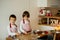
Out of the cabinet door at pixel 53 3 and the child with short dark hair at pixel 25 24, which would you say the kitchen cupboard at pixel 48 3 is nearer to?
the cabinet door at pixel 53 3

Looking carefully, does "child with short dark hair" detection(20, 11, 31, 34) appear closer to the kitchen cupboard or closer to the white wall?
the white wall

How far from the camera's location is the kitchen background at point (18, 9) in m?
3.91

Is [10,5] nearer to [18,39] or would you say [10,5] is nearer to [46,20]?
[46,20]

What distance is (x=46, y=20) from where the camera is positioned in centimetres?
450

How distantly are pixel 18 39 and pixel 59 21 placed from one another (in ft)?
5.92

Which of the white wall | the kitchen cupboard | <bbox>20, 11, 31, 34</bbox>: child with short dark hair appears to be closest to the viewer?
<bbox>20, 11, 31, 34</bbox>: child with short dark hair

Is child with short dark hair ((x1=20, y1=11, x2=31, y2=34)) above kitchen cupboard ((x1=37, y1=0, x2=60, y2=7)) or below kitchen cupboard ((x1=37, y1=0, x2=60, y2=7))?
below

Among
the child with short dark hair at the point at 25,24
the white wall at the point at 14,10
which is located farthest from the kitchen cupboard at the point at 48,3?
the child with short dark hair at the point at 25,24

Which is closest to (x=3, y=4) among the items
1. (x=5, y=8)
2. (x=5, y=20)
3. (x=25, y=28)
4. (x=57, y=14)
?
(x=5, y=8)

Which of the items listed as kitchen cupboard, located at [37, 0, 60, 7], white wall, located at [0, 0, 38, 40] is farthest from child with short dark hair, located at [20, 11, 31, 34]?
kitchen cupboard, located at [37, 0, 60, 7]

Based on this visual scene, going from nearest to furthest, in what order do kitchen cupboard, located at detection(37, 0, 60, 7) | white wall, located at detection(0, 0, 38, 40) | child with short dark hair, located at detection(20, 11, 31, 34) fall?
child with short dark hair, located at detection(20, 11, 31, 34) < white wall, located at detection(0, 0, 38, 40) < kitchen cupboard, located at detection(37, 0, 60, 7)

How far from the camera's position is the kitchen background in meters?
3.91

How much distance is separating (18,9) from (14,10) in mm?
119

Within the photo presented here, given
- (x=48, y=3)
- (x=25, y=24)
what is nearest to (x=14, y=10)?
(x=25, y=24)
